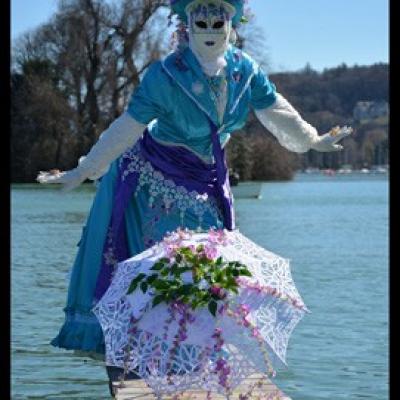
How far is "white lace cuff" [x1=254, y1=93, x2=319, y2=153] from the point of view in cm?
471

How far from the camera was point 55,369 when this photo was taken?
581 centimetres

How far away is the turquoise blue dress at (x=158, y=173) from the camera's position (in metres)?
4.38

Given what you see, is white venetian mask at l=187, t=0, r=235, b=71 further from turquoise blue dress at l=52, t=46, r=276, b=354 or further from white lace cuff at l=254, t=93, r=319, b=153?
white lace cuff at l=254, t=93, r=319, b=153

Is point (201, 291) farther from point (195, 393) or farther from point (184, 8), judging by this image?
point (184, 8)

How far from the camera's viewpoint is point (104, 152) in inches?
176

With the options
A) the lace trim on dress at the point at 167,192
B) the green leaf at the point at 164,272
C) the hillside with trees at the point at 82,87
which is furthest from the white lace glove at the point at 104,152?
the hillside with trees at the point at 82,87

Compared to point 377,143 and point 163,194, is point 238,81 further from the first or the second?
point 377,143

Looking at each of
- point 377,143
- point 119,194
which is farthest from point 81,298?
point 377,143

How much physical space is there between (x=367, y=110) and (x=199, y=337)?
7924 centimetres

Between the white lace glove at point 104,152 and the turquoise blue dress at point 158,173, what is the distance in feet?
0.16

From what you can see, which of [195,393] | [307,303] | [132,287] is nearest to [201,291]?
[132,287]

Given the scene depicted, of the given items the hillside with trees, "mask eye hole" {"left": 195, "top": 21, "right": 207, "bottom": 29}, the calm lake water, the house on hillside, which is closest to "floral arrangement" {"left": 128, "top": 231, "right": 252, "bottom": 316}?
"mask eye hole" {"left": 195, "top": 21, "right": 207, "bottom": 29}

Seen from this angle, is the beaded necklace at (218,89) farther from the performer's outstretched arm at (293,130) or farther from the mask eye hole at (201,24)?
the performer's outstretched arm at (293,130)
